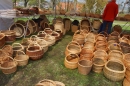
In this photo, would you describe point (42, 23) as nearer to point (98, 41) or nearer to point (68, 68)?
point (98, 41)

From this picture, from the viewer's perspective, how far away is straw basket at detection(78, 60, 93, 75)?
111 inches

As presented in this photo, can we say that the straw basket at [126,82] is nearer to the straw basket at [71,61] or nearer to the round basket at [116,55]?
the round basket at [116,55]

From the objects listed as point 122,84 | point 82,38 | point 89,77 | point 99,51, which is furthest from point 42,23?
point 122,84

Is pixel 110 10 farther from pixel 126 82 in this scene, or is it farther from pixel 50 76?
pixel 50 76

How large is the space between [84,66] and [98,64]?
43cm

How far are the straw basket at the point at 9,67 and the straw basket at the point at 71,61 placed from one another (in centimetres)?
108

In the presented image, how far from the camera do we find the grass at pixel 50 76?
2.66 meters

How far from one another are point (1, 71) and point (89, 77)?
1.82 m

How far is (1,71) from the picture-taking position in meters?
2.86

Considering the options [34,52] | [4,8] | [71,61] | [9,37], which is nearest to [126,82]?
[71,61]

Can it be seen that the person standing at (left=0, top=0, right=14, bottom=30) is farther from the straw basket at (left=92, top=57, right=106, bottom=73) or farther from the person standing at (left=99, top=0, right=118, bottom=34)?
the straw basket at (left=92, top=57, right=106, bottom=73)

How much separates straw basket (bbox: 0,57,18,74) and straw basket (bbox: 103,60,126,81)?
6.07ft

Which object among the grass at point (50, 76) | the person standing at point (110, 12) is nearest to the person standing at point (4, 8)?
the grass at point (50, 76)

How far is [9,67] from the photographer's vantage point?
9.34 feet
